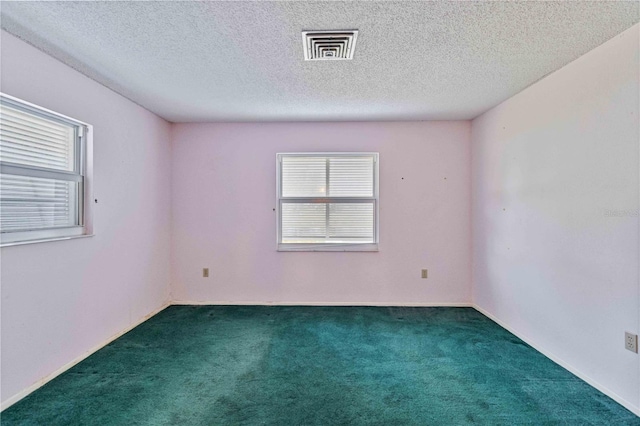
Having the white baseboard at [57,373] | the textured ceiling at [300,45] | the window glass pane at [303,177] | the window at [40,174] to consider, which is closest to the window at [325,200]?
the window glass pane at [303,177]

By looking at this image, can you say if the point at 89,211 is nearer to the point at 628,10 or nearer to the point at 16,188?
the point at 16,188

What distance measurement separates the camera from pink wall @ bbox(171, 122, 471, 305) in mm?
3664

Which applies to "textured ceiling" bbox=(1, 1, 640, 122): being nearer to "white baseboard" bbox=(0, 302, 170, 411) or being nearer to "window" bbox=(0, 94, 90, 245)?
"window" bbox=(0, 94, 90, 245)

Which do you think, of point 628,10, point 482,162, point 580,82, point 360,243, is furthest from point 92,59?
point 482,162

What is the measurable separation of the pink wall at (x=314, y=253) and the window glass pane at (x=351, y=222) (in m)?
0.18

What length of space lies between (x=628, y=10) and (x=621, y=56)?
32cm

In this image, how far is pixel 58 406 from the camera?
180 centimetres

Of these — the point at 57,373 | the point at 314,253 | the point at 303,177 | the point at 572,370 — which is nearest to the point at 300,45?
the point at 303,177

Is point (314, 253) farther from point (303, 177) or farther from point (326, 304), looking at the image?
point (303, 177)

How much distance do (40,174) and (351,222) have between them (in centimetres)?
295

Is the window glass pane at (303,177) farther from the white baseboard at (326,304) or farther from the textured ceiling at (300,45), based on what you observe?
the white baseboard at (326,304)

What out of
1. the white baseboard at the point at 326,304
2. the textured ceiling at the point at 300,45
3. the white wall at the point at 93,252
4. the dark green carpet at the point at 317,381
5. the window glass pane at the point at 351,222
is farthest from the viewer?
the window glass pane at the point at 351,222

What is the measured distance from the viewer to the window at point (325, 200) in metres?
3.73

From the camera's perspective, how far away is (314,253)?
3.70 metres
